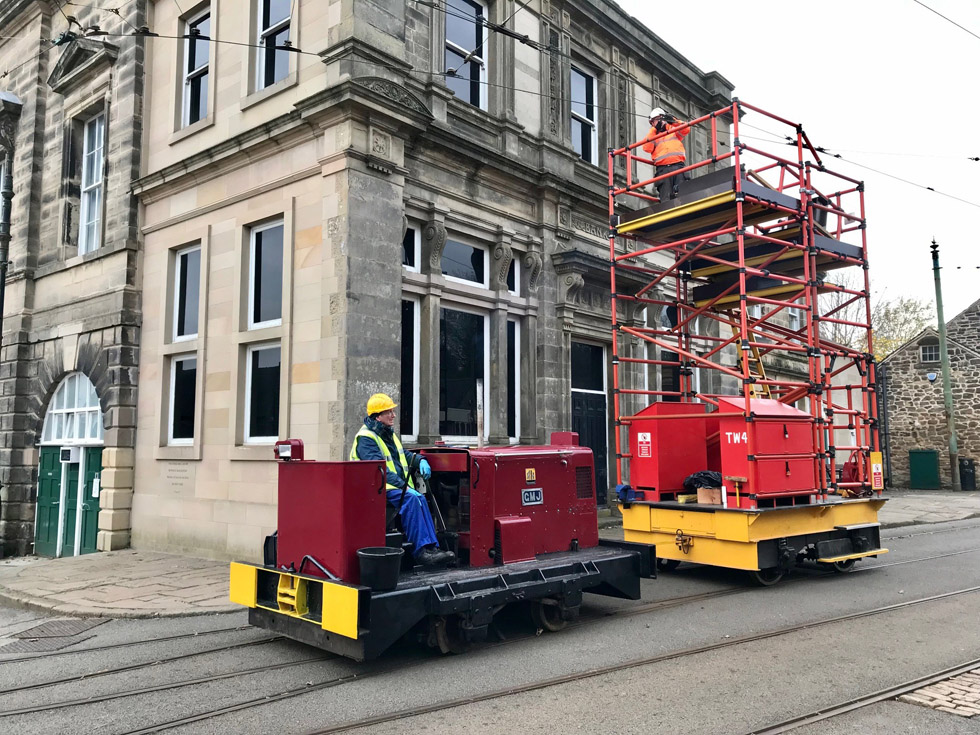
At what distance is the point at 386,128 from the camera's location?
1121cm

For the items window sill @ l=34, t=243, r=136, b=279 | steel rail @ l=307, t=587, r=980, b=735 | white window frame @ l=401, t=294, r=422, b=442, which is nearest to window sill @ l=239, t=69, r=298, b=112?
white window frame @ l=401, t=294, r=422, b=442

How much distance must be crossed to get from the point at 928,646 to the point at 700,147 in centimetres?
1647

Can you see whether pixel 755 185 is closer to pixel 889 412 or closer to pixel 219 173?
pixel 219 173

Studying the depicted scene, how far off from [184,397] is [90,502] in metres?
3.34

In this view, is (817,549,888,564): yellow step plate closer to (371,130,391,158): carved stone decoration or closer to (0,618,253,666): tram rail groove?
(0,618,253,666): tram rail groove

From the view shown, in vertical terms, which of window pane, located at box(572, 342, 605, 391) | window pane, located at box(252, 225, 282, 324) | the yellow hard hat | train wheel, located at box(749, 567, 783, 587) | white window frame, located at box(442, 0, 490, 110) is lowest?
train wheel, located at box(749, 567, 783, 587)

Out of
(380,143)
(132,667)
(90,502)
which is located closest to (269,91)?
(380,143)

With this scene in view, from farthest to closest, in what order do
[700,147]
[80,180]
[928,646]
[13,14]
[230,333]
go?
[700,147] < [13,14] < [80,180] < [230,333] < [928,646]

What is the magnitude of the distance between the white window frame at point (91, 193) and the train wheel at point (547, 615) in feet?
42.2

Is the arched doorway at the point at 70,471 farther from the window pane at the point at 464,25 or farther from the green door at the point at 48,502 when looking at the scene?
the window pane at the point at 464,25

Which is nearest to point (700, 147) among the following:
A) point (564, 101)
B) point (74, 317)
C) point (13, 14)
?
point (564, 101)

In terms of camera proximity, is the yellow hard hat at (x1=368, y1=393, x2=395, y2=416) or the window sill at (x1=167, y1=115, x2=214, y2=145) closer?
the yellow hard hat at (x1=368, y1=393, x2=395, y2=416)

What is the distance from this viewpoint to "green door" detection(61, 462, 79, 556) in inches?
592

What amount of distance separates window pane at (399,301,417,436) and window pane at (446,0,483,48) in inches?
203
